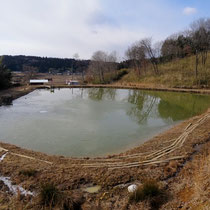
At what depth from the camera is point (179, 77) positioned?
22.0 meters

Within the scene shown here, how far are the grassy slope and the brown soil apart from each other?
16709mm

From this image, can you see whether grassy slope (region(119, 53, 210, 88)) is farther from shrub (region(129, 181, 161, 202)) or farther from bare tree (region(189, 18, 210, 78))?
shrub (region(129, 181, 161, 202))

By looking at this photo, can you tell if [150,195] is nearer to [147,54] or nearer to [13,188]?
[13,188]

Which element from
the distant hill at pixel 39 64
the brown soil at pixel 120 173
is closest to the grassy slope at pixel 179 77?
the brown soil at pixel 120 173

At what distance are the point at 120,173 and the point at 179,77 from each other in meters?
21.1

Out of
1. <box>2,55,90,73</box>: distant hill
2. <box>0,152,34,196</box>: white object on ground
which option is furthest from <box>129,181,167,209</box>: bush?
<box>2,55,90,73</box>: distant hill

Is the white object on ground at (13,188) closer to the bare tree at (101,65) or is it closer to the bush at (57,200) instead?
the bush at (57,200)

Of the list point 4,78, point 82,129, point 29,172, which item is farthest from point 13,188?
point 4,78

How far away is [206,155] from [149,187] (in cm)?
218

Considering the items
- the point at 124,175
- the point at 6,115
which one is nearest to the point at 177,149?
the point at 124,175

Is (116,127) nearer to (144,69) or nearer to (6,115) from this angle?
(6,115)

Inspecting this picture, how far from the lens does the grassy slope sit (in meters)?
20.1

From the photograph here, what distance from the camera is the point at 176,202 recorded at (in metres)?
2.56

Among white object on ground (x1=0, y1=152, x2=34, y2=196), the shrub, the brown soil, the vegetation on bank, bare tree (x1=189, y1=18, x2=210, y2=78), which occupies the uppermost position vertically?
bare tree (x1=189, y1=18, x2=210, y2=78)
